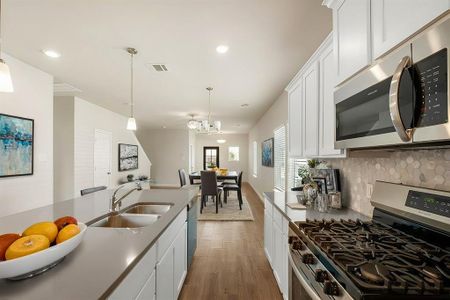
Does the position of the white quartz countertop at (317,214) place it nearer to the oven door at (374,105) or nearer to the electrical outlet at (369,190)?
the electrical outlet at (369,190)

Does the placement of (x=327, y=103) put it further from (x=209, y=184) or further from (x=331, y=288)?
(x=209, y=184)

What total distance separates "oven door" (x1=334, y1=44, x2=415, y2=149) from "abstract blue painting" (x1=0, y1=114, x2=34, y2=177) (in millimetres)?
3779

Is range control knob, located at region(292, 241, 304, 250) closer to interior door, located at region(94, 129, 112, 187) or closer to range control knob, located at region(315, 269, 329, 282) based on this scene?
range control knob, located at region(315, 269, 329, 282)

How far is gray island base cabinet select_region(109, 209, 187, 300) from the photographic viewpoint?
0.99m

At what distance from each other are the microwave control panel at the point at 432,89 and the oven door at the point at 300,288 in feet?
2.80

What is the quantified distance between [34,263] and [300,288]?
1.28m

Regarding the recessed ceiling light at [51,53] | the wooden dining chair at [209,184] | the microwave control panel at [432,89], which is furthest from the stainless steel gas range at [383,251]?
the wooden dining chair at [209,184]

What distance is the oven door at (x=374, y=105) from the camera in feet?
2.82

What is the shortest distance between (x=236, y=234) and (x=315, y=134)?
2.61m

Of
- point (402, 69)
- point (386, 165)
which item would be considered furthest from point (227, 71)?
point (402, 69)

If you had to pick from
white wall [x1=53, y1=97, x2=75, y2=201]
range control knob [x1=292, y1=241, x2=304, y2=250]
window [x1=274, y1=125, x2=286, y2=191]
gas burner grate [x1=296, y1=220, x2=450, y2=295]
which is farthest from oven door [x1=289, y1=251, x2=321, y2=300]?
white wall [x1=53, y1=97, x2=75, y2=201]

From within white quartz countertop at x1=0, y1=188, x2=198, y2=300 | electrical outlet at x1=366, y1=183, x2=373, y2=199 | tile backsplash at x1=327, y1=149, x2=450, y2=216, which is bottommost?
white quartz countertop at x1=0, y1=188, x2=198, y2=300

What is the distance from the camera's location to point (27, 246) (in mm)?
832

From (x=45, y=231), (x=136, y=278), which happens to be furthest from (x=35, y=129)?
(x=136, y=278)
